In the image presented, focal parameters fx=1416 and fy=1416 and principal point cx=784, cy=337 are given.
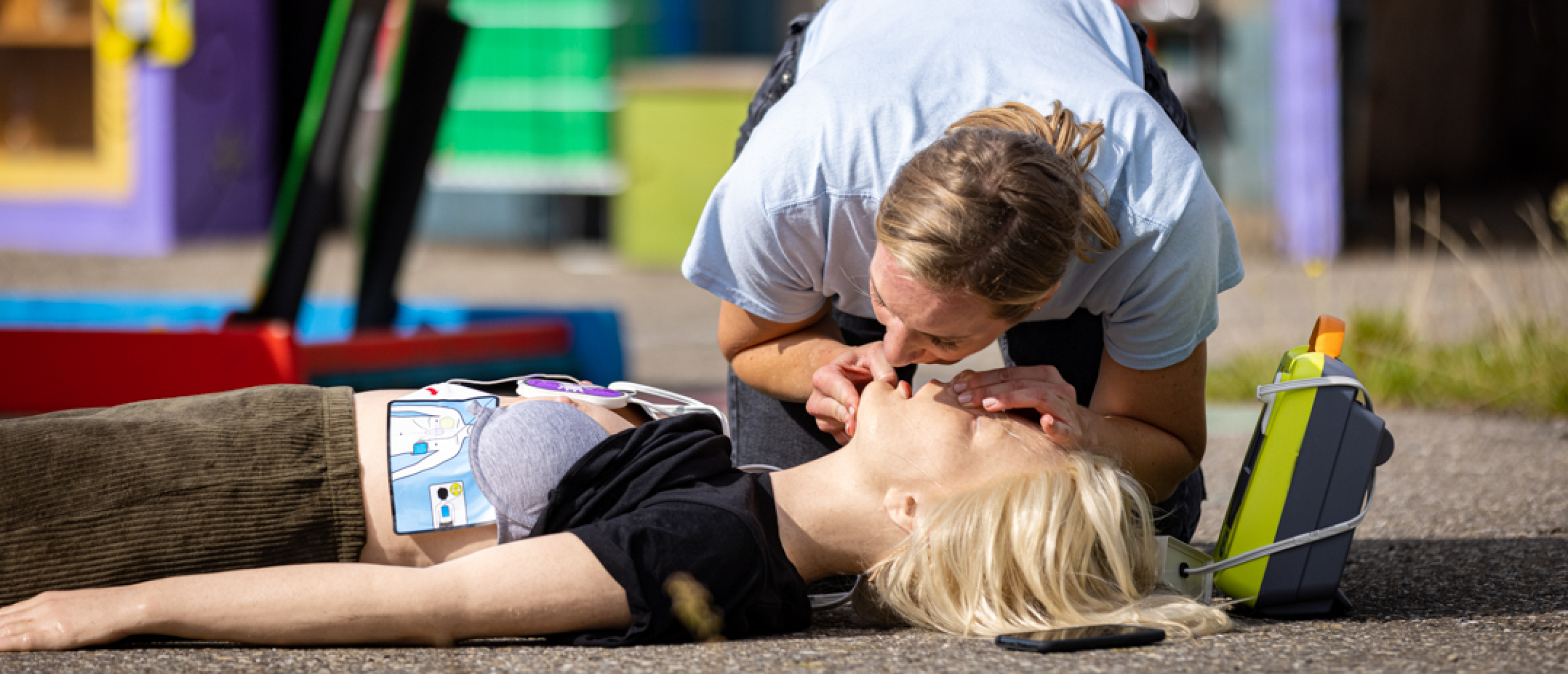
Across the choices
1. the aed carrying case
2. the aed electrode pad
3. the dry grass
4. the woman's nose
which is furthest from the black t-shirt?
the dry grass

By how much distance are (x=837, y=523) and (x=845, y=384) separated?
246 mm

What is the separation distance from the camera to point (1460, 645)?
5.98 feet

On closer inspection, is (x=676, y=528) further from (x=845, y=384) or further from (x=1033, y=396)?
(x=1033, y=396)

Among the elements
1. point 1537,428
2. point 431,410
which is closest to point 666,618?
point 431,410

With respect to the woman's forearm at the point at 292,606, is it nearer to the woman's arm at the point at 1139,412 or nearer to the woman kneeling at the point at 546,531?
the woman kneeling at the point at 546,531

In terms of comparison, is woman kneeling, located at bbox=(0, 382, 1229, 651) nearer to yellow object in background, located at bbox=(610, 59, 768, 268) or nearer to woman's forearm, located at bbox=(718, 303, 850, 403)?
woman's forearm, located at bbox=(718, 303, 850, 403)

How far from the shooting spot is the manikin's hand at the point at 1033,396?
1923 mm

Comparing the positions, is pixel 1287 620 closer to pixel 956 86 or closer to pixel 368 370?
pixel 956 86

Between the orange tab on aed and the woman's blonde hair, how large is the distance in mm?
466

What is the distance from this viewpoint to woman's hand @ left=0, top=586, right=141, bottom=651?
175cm

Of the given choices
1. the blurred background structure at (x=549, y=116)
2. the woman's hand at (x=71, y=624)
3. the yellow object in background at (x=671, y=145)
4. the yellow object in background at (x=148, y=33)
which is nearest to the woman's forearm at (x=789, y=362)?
the woman's hand at (x=71, y=624)

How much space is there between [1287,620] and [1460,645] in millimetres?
225

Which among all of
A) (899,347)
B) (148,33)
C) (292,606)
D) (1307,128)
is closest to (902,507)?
(899,347)

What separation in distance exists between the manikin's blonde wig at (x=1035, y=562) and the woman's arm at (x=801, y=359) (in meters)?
0.29
